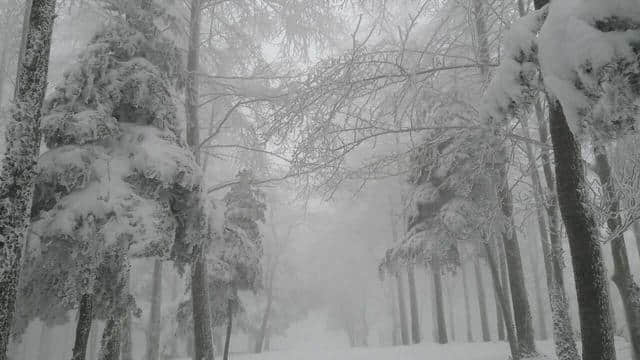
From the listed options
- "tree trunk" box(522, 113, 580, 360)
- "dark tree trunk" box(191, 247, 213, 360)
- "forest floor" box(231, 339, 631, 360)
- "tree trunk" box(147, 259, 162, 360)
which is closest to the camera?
"tree trunk" box(522, 113, 580, 360)

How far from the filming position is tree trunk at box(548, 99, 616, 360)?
4.49 m

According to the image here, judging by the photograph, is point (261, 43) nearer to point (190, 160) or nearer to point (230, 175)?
point (190, 160)

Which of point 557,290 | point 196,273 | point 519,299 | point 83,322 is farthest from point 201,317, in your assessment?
point 557,290

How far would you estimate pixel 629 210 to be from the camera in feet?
19.2

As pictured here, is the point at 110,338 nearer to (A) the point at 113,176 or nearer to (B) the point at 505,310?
(A) the point at 113,176

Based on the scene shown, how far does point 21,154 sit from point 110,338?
346cm

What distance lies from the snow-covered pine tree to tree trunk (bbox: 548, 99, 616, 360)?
5111 mm

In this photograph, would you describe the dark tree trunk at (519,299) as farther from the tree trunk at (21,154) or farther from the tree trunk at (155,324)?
the tree trunk at (155,324)

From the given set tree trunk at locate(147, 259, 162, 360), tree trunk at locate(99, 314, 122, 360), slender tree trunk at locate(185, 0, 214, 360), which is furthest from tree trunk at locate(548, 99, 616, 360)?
tree trunk at locate(147, 259, 162, 360)

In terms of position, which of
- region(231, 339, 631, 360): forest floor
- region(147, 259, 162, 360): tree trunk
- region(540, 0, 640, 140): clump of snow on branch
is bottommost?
region(231, 339, 631, 360): forest floor

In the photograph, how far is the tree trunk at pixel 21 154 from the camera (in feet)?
16.6

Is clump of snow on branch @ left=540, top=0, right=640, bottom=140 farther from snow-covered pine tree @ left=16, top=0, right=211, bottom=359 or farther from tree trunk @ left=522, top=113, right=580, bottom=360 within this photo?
tree trunk @ left=522, top=113, right=580, bottom=360

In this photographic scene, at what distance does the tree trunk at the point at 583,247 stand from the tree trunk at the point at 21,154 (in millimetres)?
6025

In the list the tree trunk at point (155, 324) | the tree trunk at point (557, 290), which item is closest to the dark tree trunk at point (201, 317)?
the tree trunk at point (155, 324)
